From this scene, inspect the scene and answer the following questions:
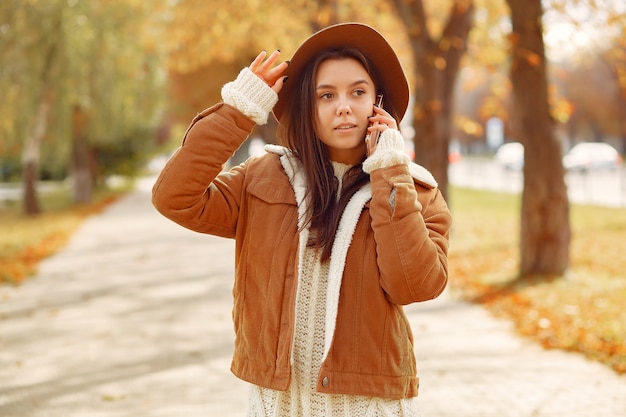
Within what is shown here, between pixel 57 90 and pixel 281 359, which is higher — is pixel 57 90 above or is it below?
above

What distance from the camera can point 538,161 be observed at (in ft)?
32.6

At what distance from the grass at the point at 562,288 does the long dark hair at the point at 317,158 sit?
14.4 feet

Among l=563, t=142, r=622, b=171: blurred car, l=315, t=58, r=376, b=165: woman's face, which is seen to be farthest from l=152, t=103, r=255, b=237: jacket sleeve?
l=563, t=142, r=622, b=171: blurred car

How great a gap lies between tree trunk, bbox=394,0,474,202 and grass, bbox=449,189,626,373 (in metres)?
1.64

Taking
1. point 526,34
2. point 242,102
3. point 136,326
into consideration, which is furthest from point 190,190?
point 526,34

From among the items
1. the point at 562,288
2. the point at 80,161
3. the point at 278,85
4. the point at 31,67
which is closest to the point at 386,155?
the point at 278,85

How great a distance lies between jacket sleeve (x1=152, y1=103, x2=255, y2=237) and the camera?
2.44m

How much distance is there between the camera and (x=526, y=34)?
9734mm

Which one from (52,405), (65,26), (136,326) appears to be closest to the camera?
(52,405)

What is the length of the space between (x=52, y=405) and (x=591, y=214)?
637 inches

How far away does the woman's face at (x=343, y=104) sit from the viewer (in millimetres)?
2490

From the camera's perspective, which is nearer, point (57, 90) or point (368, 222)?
point (368, 222)

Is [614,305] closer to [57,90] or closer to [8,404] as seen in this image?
[8,404]

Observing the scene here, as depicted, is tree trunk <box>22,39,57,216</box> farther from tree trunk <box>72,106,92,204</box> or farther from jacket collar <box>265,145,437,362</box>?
jacket collar <box>265,145,437,362</box>
